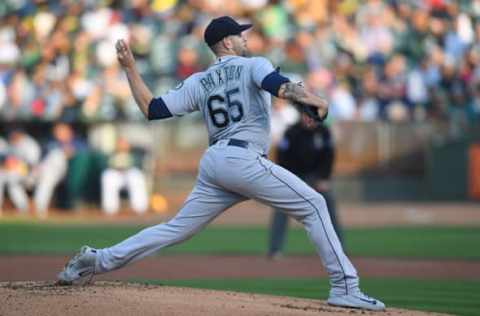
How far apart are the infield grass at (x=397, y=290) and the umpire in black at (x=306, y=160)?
2.39 meters

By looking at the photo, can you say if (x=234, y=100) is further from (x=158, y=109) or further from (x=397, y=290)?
(x=397, y=290)

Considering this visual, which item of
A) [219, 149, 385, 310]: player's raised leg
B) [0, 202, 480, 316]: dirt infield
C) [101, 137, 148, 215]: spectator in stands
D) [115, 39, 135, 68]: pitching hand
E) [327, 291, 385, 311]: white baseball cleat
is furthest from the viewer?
[101, 137, 148, 215]: spectator in stands

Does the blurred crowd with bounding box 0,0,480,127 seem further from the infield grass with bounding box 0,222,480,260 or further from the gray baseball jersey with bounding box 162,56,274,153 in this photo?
the gray baseball jersey with bounding box 162,56,274,153

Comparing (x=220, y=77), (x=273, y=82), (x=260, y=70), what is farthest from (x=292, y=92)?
(x=220, y=77)

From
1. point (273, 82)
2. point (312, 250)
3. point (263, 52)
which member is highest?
point (263, 52)

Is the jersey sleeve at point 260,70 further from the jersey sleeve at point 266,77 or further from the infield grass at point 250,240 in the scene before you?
the infield grass at point 250,240

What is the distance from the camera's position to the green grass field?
1023cm

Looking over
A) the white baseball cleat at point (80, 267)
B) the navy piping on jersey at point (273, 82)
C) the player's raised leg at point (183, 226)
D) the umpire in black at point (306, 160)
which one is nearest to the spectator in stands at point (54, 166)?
the umpire in black at point (306, 160)

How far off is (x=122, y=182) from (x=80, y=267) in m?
14.9

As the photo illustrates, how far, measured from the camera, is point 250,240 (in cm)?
1745

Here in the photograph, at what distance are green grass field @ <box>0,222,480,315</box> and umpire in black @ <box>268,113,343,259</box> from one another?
42.7 inches

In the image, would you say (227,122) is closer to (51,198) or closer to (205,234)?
(205,234)

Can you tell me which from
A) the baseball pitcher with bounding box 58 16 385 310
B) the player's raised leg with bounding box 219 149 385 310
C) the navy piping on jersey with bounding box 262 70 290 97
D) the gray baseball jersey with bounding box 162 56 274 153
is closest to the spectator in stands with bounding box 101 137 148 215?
the baseball pitcher with bounding box 58 16 385 310

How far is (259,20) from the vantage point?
82.3 feet
